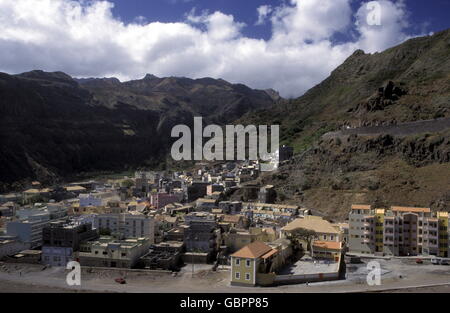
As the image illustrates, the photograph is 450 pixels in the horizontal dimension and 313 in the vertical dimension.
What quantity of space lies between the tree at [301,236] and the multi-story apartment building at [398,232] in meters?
2.80

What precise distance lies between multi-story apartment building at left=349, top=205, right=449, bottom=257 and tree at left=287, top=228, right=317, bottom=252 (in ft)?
9.19

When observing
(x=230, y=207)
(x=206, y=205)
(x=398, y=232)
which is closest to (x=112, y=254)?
(x=206, y=205)

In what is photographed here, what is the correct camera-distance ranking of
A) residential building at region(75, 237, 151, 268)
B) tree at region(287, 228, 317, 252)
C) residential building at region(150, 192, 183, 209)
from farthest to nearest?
residential building at region(150, 192, 183, 209), tree at region(287, 228, 317, 252), residential building at region(75, 237, 151, 268)

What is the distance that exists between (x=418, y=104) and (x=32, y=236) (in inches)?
1705

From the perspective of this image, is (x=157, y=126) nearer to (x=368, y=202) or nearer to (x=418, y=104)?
(x=418, y=104)

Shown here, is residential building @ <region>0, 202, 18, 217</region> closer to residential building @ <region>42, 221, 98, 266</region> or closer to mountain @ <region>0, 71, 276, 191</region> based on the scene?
residential building @ <region>42, 221, 98, 266</region>

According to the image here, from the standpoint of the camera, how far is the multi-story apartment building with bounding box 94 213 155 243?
111 feet

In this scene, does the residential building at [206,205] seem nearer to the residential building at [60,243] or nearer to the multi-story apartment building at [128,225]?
the multi-story apartment building at [128,225]

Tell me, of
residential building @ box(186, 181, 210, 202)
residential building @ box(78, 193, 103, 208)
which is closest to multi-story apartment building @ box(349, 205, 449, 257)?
residential building @ box(186, 181, 210, 202)

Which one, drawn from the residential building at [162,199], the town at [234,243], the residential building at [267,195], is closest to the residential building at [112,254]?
the town at [234,243]

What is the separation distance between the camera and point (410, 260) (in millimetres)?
29328

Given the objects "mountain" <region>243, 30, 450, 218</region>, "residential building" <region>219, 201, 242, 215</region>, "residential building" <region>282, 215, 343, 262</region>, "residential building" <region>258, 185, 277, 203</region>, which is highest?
"mountain" <region>243, 30, 450, 218</region>

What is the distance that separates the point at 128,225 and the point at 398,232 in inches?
763
